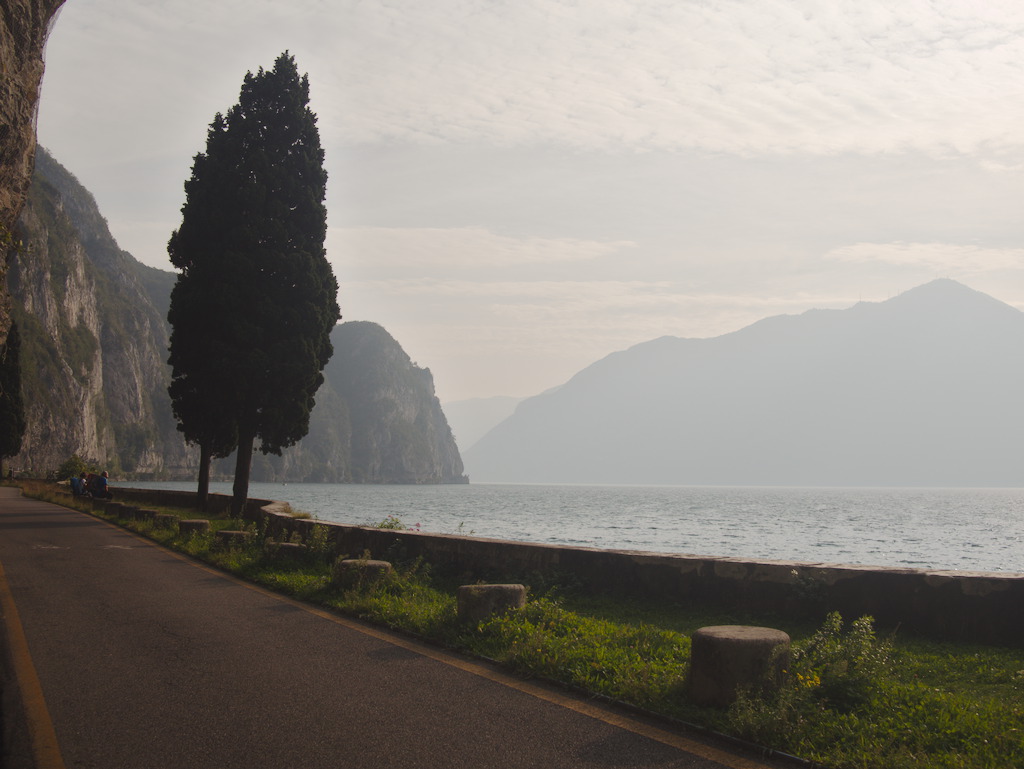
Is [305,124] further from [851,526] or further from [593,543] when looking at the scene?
[851,526]

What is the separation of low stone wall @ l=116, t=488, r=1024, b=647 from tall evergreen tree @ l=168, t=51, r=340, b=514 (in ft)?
56.5

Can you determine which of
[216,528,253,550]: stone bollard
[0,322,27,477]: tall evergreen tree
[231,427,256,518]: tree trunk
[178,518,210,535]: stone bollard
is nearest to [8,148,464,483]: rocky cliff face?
[0,322,27,477]: tall evergreen tree

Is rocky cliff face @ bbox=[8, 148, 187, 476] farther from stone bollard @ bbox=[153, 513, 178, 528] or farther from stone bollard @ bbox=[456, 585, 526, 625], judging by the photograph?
stone bollard @ bbox=[456, 585, 526, 625]

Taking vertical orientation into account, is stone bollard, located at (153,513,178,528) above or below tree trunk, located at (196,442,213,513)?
below

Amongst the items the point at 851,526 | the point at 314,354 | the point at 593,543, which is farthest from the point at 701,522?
the point at 314,354

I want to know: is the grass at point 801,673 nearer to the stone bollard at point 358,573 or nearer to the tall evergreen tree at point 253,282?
the stone bollard at point 358,573

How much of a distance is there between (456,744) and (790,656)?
2.67m

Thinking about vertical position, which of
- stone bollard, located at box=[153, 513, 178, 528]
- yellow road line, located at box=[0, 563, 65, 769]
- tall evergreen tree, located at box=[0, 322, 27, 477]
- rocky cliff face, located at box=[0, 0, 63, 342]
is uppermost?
rocky cliff face, located at box=[0, 0, 63, 342]

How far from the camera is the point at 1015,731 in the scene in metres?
5.34

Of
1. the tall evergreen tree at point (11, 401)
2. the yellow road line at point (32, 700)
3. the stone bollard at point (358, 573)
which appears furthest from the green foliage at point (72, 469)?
the yellow road line at point (32, 700)

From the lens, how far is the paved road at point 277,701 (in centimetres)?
521

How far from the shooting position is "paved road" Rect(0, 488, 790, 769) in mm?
5207

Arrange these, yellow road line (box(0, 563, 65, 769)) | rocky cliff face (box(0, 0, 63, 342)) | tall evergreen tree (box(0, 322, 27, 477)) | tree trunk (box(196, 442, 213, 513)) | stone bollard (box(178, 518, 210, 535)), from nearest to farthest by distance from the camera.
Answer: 1. yellow road line (box(0, 563, 65, 769))
2. stone bollard (box(178, 518, 210, 535))
3. rocky cliff face (box(0, 0, 63, 342))
4. tree trunk (box(196, 442, 213, 513))
5. tall evergreen tree (box(0, 322, 27, 477))

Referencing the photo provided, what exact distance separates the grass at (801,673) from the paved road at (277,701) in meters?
0.38
